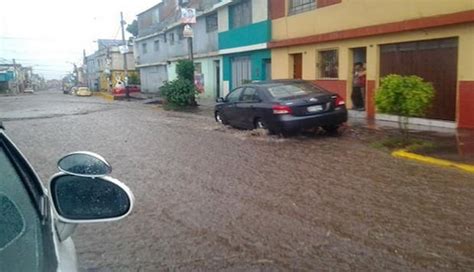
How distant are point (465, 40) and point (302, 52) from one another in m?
7.90

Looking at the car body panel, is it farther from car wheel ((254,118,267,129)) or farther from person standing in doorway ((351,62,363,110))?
person standing in doorway ((351,62,363,110))

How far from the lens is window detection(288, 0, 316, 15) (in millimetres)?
17578

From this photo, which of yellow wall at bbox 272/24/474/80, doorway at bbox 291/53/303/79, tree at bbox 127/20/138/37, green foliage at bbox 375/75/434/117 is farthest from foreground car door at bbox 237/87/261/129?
tree at bbox 127/20/138/37

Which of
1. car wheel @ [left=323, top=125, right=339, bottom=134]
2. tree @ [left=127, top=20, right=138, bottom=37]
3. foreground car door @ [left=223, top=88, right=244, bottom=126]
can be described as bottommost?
car wheel @ [left=323, top=125, right=339, bottom=134]

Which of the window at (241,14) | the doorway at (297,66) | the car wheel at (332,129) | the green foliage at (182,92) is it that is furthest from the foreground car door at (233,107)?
the window at (241,14)

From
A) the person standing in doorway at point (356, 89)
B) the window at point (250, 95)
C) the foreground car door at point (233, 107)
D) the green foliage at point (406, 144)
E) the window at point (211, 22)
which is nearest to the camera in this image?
the green foliage at point (406, 144)

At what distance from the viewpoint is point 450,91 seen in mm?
11805

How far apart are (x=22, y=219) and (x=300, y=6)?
59.2ft

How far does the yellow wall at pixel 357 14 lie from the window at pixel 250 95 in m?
5.07

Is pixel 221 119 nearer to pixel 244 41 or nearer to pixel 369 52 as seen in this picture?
pixel 369 52

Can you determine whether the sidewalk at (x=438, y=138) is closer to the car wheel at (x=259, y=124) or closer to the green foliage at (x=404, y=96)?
the green foliage at (x=404, y=96)

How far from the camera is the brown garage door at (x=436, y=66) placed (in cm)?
1171

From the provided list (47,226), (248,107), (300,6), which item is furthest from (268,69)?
(47,226)

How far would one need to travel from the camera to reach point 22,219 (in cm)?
164
